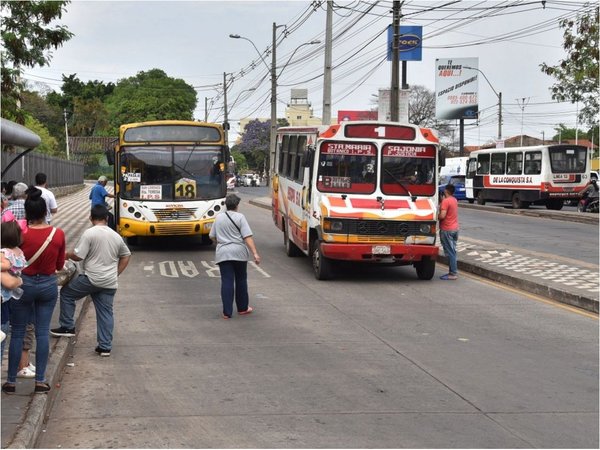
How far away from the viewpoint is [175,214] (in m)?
18.3

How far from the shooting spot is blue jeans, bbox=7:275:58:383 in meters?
6.62

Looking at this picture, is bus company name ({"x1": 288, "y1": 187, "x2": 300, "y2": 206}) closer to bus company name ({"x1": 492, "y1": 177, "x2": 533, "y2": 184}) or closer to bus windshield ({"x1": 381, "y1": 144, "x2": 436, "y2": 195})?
bus windshield ({"x1": 381, "y1": 144, "x2": 436, "y2": 195})

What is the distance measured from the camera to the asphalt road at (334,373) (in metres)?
5.94

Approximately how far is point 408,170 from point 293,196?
3.23 m

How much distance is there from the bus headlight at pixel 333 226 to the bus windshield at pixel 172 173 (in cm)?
556

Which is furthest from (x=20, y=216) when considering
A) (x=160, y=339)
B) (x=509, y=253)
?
(x=509, y=253)

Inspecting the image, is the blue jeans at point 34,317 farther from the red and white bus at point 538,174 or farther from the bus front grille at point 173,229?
the red and white bus at point 538,174

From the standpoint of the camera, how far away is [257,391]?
7055 millimetres

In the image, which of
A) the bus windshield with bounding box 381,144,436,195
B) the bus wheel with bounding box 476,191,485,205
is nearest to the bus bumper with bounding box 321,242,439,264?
the bus windshield with bounding box 381,144,436,195

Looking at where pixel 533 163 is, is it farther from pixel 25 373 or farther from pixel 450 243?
pixel 25 373

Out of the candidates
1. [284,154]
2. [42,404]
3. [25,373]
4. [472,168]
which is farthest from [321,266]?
[472,168]

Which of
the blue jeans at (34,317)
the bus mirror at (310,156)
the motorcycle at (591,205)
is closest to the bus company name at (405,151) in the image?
the bus mirror at (310,156)

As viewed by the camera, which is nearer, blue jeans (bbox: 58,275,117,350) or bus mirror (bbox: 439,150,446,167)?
blue jeans (bbox: 58,275,117,350)

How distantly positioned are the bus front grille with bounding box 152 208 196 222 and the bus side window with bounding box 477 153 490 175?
88.0ft
